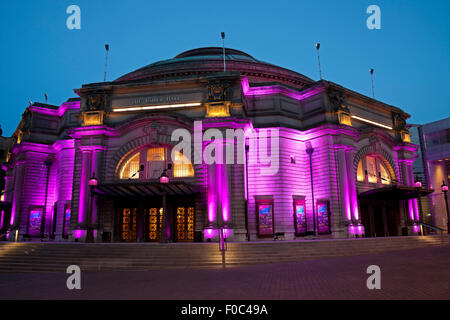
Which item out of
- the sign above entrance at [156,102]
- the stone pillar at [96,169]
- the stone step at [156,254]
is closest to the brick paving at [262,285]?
the stone step at [156,254]

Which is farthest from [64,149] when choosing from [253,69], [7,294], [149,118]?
[7,294]

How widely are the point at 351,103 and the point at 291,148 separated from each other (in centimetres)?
895

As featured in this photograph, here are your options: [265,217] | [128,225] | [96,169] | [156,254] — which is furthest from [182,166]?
[156,254]

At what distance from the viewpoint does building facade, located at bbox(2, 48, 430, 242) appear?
2955cm

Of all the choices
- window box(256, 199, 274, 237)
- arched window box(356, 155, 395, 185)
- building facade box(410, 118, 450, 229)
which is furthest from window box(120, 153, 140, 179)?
building facade box(410, 118, 450, 229)

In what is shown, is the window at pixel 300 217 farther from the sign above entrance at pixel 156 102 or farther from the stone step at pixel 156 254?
the sign above entrance at pixel 156 102

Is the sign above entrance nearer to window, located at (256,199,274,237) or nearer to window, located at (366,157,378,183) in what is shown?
window, located at (256,199,274,237)

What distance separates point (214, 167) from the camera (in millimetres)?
29078

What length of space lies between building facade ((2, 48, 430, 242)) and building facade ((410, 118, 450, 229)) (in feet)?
36.4

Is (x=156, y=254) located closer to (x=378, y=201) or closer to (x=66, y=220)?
(x=66, y=220)

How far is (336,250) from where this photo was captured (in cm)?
2212

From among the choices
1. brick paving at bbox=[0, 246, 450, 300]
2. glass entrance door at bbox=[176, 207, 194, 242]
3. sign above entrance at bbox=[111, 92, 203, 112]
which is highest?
sign above entrance at bbox=[111, 92, 203, 112]

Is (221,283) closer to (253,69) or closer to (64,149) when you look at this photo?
(64,149)

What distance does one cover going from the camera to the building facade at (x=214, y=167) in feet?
96.9
